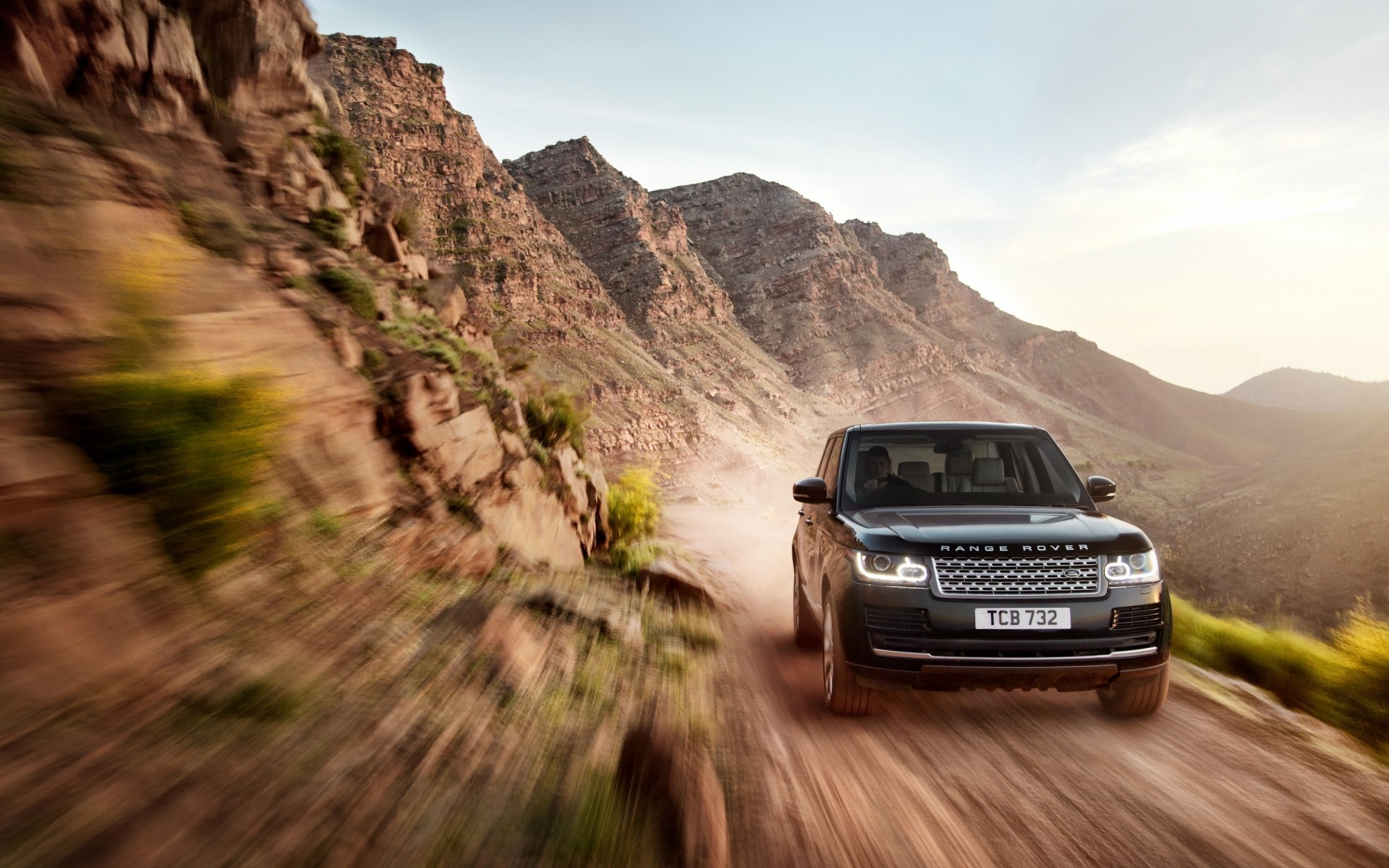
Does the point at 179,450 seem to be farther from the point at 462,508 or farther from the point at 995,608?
the point at 995,608

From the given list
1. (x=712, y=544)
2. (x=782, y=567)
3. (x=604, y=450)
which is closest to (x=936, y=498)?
(x=782, y=567)

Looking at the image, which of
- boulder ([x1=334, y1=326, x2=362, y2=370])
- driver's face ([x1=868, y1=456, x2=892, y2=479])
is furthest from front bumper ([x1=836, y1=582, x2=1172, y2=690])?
boulder ([x1=334, y1=326, x2=362, y2=370])

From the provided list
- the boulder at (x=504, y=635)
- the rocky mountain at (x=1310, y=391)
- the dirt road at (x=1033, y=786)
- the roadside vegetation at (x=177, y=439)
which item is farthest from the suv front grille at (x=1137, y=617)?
the rocky mountain at (x=1310, y=391)

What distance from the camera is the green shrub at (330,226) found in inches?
316

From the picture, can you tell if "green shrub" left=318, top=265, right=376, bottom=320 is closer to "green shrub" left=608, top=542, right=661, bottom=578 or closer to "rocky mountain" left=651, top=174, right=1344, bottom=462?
"green shrub" left=608, top=542, right=661, bottom=578

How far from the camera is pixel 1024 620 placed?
12.2 ft

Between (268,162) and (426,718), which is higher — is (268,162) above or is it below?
above

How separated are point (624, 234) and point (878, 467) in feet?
Result: 248

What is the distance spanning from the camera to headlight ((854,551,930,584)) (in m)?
3.89

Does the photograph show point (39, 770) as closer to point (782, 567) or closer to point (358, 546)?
point (358, 546)

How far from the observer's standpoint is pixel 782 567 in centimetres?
1194

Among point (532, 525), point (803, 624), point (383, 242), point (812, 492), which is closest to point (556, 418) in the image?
point (532, 525)

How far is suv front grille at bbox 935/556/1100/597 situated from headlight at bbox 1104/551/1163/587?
0.08 metres

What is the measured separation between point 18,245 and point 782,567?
9.95 m
